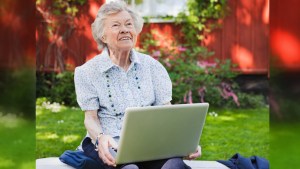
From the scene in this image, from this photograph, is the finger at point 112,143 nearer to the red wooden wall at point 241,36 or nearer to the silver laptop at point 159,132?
the silver laptop at point 159,132

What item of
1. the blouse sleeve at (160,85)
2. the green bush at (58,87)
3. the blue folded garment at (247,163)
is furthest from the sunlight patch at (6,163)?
the green bush at (58,87)

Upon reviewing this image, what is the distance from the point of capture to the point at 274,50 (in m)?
0.63

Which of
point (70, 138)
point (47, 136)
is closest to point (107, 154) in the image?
point (70, 138)

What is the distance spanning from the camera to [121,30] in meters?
3.28

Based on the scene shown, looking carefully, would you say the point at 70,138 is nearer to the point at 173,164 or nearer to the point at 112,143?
the point at 112,143

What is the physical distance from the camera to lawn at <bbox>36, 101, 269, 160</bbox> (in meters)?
7.57

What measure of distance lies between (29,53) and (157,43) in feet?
37.7

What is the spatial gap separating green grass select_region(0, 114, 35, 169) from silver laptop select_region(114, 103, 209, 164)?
1.83 meters

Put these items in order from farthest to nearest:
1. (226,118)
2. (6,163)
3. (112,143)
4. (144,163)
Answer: (226,118)
(144,163)
(112,143)
(6,163)

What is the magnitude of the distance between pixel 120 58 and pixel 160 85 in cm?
27

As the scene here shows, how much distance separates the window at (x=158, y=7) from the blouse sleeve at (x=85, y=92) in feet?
31.0

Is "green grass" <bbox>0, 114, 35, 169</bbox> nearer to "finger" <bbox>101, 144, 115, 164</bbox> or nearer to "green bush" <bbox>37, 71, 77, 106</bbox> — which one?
"finger" <bbox>101, 144, 115, 164</bbox>

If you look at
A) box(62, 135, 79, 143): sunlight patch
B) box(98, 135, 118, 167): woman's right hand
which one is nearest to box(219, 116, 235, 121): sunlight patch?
box(62, 135, 79, 143): sunlight patch

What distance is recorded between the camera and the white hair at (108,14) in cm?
329
